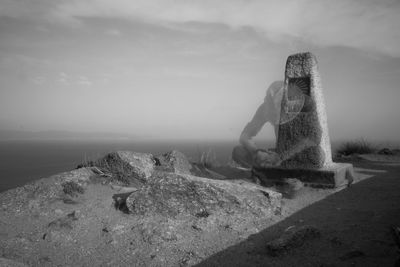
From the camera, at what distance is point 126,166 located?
8516 mm

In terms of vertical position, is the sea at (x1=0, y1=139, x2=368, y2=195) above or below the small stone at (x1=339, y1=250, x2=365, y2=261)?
below

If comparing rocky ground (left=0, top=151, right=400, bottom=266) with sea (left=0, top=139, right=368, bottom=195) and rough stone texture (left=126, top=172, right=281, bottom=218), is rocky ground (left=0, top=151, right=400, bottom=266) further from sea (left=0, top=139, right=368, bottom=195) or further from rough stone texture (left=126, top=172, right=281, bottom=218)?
sea (left=0, top=139, right=368, bottom=195)

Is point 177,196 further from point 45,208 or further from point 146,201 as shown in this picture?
point 45,208

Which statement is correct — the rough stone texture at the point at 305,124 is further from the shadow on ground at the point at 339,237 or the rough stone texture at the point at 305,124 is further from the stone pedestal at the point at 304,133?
the shadow on ground at the point at 339,237

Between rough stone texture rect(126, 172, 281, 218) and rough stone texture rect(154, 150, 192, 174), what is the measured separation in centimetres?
268

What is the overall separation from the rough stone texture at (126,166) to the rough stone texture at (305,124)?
3.86 meters

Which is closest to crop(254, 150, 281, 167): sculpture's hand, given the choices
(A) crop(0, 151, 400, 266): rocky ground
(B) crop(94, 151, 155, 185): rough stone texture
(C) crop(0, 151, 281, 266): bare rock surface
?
(A) crop(0, 151, 400, 266): rocky ground

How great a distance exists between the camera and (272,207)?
20.4ft

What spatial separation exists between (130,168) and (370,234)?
5.93 meters

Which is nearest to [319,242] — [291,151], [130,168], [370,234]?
[370,234]

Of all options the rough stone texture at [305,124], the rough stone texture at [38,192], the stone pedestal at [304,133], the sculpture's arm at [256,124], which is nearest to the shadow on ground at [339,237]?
the stone pedestal at [304,133]

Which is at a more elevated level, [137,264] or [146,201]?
[146,201]

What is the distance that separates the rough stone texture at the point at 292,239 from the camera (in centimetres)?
438

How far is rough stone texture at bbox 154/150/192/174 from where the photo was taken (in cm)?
926
